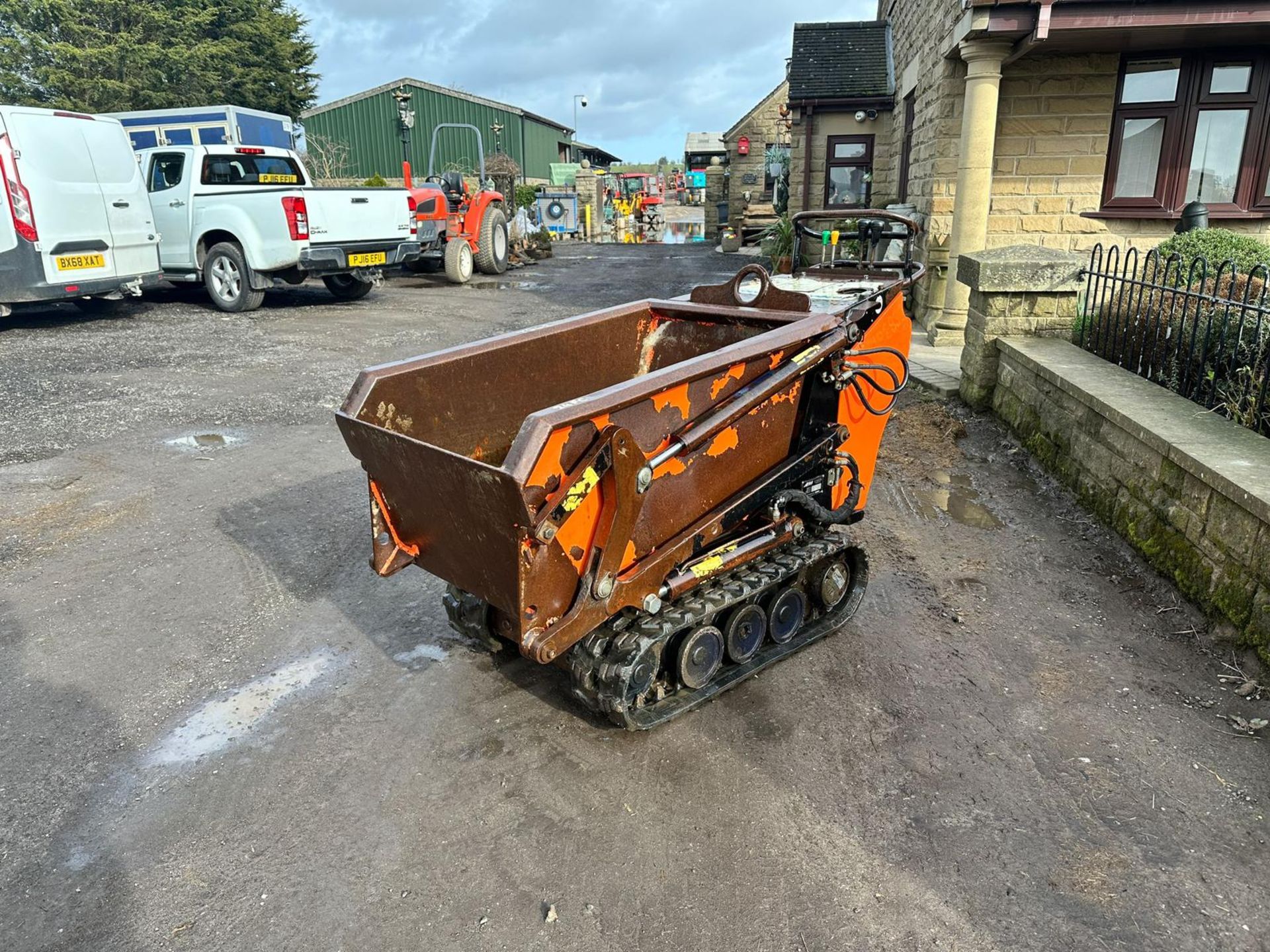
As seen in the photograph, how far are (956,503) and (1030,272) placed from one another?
2299 millimetres

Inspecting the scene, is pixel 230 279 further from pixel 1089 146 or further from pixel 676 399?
pixel 1089 146

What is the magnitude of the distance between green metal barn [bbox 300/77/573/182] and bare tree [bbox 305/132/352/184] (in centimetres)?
21

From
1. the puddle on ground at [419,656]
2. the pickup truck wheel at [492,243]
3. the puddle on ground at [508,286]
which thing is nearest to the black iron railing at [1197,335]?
the puddle on ground at [419,656]

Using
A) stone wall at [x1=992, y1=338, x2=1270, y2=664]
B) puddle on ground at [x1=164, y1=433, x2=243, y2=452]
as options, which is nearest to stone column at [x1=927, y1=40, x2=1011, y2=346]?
stone wall at [x1=992, y1=338, x2=1270, y2=664]

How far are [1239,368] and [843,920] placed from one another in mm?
4000

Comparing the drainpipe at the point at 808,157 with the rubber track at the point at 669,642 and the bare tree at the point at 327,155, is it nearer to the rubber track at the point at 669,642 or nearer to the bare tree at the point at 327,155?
the rubber track at the point at 669,642

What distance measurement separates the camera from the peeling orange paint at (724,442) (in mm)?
3287

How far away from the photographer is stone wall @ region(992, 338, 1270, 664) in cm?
368

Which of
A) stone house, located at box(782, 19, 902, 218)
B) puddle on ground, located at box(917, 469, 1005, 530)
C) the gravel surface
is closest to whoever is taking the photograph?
the gravel surface

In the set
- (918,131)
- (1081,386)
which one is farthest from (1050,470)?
(918,131)

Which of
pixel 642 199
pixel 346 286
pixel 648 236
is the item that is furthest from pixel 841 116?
pixel 642 199

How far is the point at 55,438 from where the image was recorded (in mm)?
6781

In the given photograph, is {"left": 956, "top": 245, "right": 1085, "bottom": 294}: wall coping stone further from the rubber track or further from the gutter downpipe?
the gutter downpipe

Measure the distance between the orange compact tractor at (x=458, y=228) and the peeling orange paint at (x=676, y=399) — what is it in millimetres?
13133
